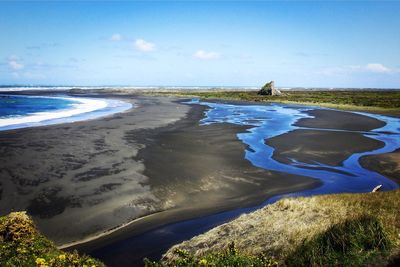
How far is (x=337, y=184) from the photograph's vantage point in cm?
1706

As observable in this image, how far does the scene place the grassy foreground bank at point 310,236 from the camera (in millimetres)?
6703

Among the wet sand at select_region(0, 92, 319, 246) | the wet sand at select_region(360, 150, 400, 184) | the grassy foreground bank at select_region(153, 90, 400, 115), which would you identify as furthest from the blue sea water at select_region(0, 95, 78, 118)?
the grassy foreground bank at select_region(153, 90, 400, 115)

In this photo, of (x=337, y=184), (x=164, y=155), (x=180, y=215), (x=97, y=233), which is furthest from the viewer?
(x=164, y=155)

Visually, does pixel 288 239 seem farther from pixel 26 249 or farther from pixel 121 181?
pixel 121 181

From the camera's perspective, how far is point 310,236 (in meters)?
8.14

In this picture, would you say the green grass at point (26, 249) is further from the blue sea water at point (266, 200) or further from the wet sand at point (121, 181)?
the wet sand at point (121, 181)

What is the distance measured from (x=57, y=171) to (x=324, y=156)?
17.3 meters

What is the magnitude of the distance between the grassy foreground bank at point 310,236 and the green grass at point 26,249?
164cm

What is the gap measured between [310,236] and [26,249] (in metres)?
6.38

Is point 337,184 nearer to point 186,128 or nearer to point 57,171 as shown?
point 57,171

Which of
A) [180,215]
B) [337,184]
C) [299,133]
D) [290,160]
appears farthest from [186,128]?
[180,215]

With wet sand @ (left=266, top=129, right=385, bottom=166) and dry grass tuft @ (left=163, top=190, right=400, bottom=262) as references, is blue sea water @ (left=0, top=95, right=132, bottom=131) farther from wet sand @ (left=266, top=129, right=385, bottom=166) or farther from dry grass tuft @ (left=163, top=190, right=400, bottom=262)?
dry grass tuft @ (left=163, top=190, right=400, bottom=262)

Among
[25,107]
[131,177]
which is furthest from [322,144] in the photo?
[25,107]

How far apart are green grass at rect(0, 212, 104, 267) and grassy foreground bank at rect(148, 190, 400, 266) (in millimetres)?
1644
